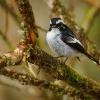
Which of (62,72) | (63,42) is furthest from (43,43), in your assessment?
(62,72)

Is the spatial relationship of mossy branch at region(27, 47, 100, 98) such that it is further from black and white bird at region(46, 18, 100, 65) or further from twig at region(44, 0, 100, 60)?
twig at region(44, 0, 100, 60)

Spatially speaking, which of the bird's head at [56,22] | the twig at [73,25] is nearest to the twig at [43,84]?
the bird's head at [56,22]

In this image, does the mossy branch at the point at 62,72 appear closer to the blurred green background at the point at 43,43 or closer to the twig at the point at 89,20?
the blurred green background at the point at 43,43

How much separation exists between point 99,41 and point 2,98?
7.75 feet

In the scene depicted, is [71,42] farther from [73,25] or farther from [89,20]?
[89,20]

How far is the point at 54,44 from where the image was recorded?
433 centimetres

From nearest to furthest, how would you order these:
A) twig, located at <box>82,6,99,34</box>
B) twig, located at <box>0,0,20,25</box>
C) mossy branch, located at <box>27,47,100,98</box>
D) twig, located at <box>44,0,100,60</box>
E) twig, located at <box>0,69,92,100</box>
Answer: mossy branch, located at <box>27,47,100,98</box>
twig, located at <box>0,69,92,100</box>
twig, located at <box>44,0,100,60</box>
twig, located at <box>0,0,20,25</box>
twig, located at <box>82,6,99,34</box>

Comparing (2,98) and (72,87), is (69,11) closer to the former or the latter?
(72,87)

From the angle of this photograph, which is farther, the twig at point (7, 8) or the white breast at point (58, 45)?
the twig at point (7, 8)

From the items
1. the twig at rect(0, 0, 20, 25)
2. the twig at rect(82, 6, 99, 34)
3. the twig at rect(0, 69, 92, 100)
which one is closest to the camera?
the twig at rect(0, 69, 92, 100)

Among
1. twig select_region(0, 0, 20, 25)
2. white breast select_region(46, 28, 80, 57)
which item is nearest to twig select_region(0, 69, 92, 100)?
white breast select_region(46, 28, 80, 57)

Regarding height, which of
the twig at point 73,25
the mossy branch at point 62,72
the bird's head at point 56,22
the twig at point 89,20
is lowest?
the mossy branch at point 62,72

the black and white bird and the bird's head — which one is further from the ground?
the bird's head

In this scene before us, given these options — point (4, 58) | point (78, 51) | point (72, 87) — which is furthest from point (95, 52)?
point (4, 58)
